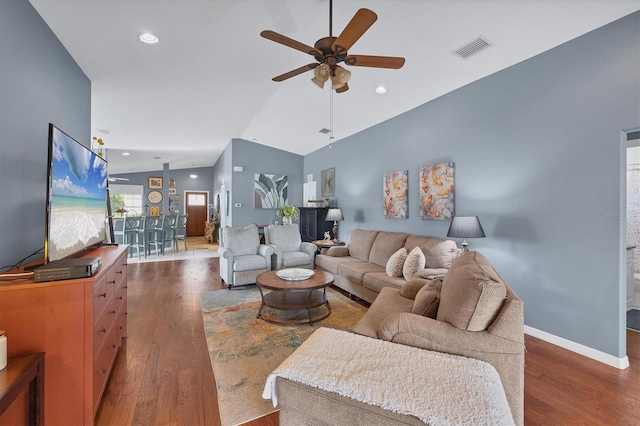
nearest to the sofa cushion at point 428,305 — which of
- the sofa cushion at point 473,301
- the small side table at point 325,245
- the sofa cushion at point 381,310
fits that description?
the sofa cushion at point 473,301

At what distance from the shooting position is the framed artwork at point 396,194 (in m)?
4.57

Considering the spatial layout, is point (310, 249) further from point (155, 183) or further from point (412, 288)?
point (155, 183)

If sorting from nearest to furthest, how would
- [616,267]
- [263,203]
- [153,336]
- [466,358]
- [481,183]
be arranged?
[466,358], [616,267], [153,336], [481,183], [263,203]

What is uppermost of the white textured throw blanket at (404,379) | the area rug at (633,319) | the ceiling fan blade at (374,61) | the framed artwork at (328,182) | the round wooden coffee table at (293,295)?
the ceiling fan blade at (374,61)

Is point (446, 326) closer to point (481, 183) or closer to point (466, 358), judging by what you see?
point (466, 358)

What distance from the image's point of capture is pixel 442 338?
1.61 m

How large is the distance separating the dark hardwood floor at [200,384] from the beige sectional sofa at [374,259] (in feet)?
3.82

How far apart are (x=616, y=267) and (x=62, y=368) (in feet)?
13.3

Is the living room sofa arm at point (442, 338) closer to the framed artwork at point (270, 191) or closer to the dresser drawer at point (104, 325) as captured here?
the dresser drawer at point (104, 325)

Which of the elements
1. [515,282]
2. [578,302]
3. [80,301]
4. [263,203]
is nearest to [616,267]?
[578,302]

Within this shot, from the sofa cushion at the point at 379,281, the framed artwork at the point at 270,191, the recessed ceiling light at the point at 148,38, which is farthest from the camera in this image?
the framed artwork at the point at 270,191

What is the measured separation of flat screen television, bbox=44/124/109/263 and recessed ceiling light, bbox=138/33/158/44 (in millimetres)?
1225

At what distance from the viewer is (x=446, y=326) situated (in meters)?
1.63

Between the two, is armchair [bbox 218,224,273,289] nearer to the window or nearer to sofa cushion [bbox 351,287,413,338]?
sofa cushion [bbox 351,287,413,338]
